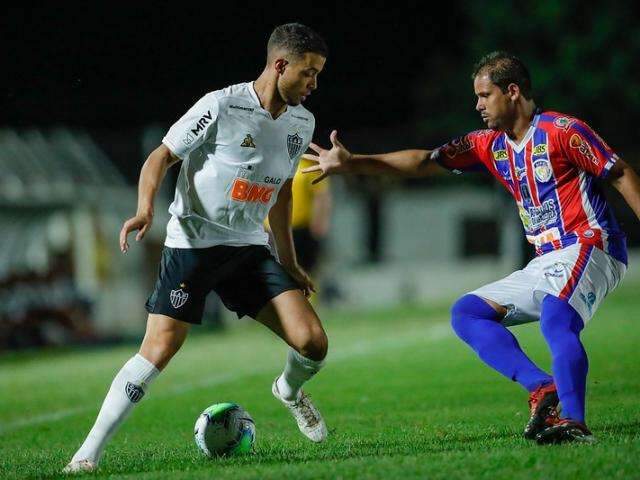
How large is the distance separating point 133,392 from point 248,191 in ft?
4.22

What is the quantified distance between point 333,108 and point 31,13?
1770cm

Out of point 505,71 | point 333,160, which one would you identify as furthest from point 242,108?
point 505,71

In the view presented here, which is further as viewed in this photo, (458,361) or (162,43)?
(162,43)

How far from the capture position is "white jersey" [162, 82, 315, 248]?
6.75m

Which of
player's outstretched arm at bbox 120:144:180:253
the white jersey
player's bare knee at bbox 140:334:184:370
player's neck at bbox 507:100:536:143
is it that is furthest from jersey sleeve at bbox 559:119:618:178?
player's bare knee at bbox 140:334:184:370

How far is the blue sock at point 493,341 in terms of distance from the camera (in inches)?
264

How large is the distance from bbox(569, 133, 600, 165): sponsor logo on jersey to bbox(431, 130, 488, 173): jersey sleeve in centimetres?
65

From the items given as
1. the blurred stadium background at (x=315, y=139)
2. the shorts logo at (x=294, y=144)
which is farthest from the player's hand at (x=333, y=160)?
the blurred stadium background at (x=315, y=139)

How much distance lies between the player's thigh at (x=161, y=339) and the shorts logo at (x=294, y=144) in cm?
117

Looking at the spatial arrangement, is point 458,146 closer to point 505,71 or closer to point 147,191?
point 505,71

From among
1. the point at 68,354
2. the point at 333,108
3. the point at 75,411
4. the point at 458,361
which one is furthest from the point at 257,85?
the point at 333,108

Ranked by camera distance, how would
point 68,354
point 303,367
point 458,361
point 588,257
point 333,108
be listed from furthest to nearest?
point 333,108, point 68,354, point 458,361, point 303,367, point 588,257

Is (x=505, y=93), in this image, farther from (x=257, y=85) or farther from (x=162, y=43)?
(x=162, y=43)

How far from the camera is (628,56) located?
128ft
